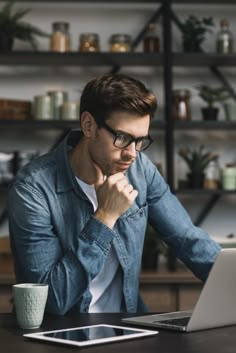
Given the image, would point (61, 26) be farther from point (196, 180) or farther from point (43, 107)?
point (196, 180)

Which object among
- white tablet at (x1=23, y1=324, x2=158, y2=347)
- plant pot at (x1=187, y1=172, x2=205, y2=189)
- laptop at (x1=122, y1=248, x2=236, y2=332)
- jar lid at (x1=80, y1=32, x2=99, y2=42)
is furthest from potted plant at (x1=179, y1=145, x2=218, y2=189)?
white tablet at (x1=23, y1=324, x2=158, y2=347)

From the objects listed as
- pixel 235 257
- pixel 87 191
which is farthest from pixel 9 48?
pixel 235 257

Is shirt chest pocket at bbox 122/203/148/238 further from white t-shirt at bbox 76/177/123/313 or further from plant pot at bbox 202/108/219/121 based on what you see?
plant pot at bbox 202/108/219/121

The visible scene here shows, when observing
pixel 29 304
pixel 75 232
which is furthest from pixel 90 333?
pixel 75 232

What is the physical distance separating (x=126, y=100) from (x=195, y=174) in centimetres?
226

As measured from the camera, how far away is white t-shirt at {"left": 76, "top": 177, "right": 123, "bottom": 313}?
2.29 metres

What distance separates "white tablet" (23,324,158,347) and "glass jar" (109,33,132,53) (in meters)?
2.85

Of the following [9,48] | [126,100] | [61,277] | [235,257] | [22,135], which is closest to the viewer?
[235,257]

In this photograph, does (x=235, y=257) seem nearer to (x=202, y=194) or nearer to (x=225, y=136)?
(x=202, y=194)

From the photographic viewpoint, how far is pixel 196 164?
4402 mm

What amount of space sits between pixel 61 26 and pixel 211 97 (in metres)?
0.95

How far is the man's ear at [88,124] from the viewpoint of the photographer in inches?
89.7

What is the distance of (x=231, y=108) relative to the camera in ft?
14.6

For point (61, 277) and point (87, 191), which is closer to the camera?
point (61, 277)
